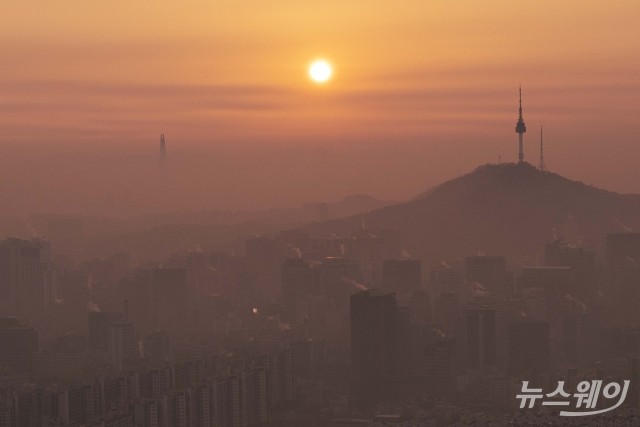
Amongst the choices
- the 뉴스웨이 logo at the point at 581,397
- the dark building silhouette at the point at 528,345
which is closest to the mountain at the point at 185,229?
the dark building silhouette at the point at 528,345

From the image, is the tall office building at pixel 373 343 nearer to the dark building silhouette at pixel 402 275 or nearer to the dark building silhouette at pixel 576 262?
the dark building silhouette at pixel 402 275

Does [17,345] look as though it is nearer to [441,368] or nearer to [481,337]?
[441,368]

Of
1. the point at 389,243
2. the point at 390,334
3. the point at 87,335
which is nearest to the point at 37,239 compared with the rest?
the point at 87,335

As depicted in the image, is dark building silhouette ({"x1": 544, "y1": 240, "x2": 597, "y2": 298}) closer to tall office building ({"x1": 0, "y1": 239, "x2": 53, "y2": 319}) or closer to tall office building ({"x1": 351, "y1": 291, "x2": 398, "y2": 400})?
tall office building ({"x1": 351, "y1": 291, "x2": 398, "y2": 400})

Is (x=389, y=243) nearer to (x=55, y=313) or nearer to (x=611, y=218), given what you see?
(x=611, y=218)

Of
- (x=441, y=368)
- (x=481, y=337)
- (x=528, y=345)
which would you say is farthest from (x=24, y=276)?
(x=441, y=368)
